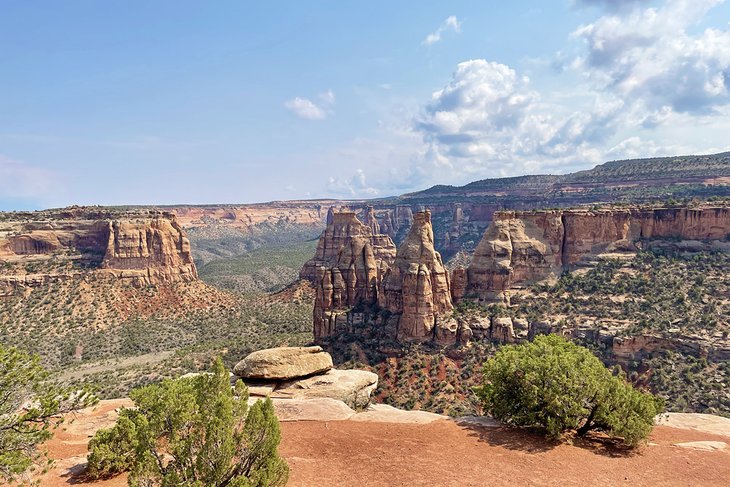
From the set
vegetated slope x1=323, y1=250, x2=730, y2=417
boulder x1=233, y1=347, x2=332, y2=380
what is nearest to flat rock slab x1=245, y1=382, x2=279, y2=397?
boulder x1=233, y1=347, x2=332, y2=380

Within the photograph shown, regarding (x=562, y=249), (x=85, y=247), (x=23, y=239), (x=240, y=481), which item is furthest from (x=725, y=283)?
(x=23, y=239)

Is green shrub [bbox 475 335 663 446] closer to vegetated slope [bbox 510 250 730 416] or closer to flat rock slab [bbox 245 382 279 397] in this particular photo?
flat rock slab [bbox 245 382 279 397]

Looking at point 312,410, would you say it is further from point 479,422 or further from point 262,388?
point 479,422

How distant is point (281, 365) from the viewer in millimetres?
29734

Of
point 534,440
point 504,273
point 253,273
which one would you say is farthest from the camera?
point 253,273

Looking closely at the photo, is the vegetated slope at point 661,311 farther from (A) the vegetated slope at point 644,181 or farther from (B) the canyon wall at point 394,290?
(A) the vegetated slope at point 644,181

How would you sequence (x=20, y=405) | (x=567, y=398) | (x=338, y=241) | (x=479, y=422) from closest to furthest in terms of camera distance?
1. (x=20, y=405)
2. (x=567, y=398)
3. (x=479, y=422)
4. (x=338, y=241)

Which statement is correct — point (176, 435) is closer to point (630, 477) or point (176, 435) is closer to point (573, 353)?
point (630, 477)

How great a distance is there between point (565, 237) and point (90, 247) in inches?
4101

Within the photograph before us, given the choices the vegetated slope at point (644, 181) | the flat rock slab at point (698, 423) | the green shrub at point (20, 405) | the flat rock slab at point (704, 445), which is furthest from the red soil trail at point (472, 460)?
the vegetated slope at point (644, 181)

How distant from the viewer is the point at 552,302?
62156mm

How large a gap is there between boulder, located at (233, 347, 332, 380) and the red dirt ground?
5846mm

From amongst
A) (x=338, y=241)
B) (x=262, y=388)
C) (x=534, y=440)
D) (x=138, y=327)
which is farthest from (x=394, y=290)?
(x=138, y=327)

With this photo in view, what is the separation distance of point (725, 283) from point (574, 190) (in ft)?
362
